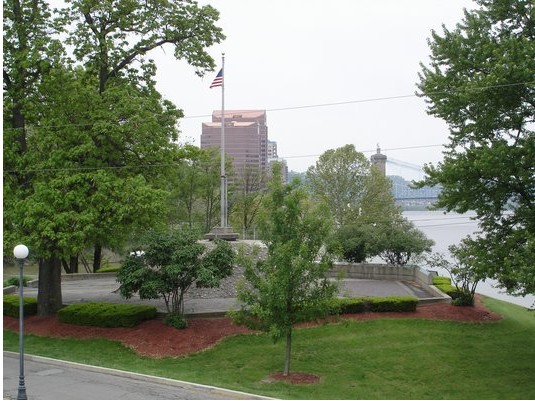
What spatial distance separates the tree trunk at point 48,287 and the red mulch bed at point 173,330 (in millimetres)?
573

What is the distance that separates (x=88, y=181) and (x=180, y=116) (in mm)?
5429

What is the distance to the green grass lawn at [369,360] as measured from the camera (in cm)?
1670

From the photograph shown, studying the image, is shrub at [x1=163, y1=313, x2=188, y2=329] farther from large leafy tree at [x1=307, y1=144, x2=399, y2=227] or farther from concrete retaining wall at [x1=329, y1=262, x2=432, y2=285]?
large leafy tree at [x1=307, y1=144, x2=399, y2=227]

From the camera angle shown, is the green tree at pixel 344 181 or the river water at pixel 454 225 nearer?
the river water at pixel 454 225

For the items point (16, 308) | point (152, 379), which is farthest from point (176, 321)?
point (16, 308)

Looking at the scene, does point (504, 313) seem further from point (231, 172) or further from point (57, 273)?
point (231, 172)

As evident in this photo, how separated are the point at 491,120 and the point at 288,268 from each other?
8.29 metres

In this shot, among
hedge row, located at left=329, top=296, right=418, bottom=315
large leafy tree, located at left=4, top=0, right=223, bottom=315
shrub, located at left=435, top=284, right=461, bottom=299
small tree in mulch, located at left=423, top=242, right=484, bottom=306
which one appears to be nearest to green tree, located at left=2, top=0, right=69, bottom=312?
large leafy tree, located at left=4, top=0, right=223, bottom=315

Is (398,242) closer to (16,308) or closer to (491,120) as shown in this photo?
(491,120)

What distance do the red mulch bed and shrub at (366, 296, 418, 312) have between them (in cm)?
23

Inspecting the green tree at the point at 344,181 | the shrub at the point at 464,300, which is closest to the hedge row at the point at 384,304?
the shrub at the point at 464,300

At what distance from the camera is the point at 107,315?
2294 centimetres

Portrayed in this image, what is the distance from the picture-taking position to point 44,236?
69.5 ft

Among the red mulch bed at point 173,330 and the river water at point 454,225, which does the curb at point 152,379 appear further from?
the river water at point 454,225
